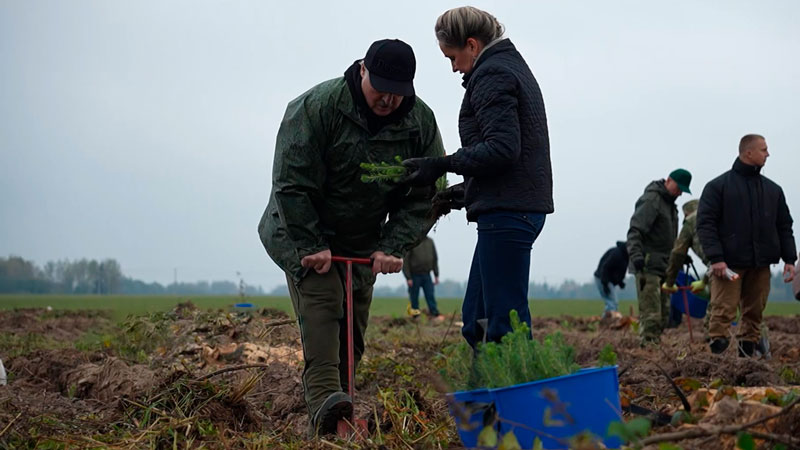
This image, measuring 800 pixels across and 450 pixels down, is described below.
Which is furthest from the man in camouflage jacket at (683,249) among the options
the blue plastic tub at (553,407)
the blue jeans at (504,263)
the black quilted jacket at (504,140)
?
the blue plastic tub at (553,407)

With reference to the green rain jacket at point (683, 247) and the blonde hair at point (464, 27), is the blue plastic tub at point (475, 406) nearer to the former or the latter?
the blonde hair at point (464, 27)

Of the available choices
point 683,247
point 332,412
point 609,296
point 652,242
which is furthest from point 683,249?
point 332,412

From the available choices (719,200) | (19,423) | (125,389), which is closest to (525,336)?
(19,423)

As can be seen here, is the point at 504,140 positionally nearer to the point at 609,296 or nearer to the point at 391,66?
the point at 391,66

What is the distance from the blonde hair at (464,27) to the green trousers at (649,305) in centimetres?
682

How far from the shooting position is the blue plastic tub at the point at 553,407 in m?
3.43

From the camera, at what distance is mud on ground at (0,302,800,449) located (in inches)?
181

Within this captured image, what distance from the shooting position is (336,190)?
528cm

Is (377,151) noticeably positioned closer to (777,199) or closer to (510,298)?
(510,298)

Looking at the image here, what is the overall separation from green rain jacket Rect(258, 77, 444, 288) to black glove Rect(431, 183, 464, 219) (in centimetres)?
7

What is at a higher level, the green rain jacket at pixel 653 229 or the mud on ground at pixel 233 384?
the green rain jacket at pixel 653 229

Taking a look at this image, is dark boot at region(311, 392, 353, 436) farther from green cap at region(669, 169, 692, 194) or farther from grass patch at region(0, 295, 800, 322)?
green cap at region(669, 169, 692, 194)

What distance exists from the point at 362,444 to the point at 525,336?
111 centimetres

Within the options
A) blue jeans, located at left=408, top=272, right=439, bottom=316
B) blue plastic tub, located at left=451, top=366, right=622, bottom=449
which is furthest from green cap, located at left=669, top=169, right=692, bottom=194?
blue jeans, located at left=408, top=272, right=439, bottom=316
